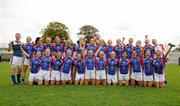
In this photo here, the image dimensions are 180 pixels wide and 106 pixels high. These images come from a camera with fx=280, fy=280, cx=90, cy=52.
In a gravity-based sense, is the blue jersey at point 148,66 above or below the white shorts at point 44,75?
above

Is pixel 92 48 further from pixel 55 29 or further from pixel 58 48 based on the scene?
pixel 55 29

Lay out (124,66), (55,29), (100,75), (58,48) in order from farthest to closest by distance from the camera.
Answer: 1. (55,29)
2. (58,48)
3. (100,75)
4. (124,66)

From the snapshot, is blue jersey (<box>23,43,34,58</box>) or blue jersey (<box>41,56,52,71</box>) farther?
blue jersey (<box>23,43,34,58</box>)

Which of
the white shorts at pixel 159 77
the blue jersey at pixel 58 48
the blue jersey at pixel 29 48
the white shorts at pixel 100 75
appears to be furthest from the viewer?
the blue jersey at pixel 58 48

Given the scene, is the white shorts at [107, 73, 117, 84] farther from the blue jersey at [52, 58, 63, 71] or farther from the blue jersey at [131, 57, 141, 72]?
the blue jersey at [52, 58, 63, 71]

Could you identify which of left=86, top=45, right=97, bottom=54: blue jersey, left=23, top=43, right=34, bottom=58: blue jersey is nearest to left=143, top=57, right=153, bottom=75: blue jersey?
left=86, top=45, right=97, bottom=54: blue jersey

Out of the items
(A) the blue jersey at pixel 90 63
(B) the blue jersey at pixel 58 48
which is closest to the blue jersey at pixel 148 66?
(A) the blue jersey at pixel 90 63

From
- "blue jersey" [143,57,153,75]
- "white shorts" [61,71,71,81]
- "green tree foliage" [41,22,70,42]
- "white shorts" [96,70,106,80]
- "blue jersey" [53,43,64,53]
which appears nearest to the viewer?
"blue jersey" [143,57,153,75]

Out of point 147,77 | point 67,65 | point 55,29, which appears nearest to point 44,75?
point 67,65

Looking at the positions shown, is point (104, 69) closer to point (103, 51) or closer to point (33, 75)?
point (103, 51)

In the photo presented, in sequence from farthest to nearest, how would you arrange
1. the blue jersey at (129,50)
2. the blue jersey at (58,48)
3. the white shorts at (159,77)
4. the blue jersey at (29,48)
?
the blue jersey at (129,50) < the blue jersey at (58,48) < the blue jersey at (29,48) < the white shorts at (159,77)

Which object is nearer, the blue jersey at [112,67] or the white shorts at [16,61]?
the white shorts at [16,61]

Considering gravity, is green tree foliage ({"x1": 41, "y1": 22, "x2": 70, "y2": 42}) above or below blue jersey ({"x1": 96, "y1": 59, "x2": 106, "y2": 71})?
above

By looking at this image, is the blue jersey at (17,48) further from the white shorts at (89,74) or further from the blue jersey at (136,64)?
the blue jersey at (136,64)
